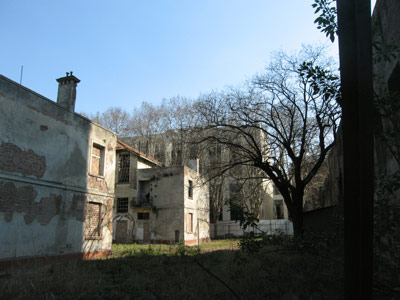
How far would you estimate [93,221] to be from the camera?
1611 centimetres

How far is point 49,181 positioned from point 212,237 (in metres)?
25.5

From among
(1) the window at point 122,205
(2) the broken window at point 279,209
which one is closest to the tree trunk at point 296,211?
(1) the window at point 122,205

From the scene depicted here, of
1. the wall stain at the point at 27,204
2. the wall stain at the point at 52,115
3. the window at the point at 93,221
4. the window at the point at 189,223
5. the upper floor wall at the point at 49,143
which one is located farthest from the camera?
the window at the point at 189,223

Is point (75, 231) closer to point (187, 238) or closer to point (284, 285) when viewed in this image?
point (284, 285)

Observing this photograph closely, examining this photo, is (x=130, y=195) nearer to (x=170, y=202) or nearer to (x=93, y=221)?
(x=170, y=202)

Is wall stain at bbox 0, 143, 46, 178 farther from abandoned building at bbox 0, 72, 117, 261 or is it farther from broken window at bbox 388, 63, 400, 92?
broken window at bbox 388, 63, 400, 92

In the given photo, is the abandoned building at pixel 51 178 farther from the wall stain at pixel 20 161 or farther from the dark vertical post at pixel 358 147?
the dark vertical post at pixel 358 147

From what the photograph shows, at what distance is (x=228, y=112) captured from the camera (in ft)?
45.6

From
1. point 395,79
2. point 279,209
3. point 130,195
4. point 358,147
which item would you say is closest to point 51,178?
point 395,79

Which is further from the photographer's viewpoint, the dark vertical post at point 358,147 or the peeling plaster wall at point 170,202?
the peeling plaster wall at point 170,202

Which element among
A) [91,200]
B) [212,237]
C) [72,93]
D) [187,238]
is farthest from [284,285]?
[212,237]

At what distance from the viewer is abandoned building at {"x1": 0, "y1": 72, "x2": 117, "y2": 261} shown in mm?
11570

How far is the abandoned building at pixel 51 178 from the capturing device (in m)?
11.6

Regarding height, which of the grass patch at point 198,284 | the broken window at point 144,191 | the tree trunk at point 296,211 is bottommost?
the grass patch at point 198,284
